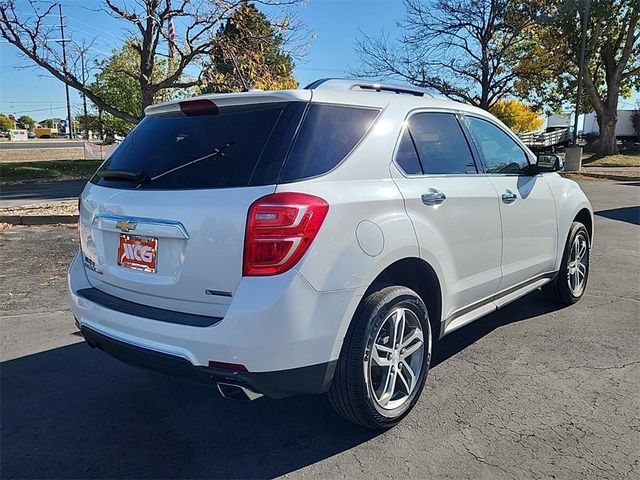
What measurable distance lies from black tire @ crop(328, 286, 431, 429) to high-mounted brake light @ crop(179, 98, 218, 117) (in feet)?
4.29

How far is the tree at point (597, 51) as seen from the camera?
22641 millimetres

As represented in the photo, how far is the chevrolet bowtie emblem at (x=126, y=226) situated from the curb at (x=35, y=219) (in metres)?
7.33

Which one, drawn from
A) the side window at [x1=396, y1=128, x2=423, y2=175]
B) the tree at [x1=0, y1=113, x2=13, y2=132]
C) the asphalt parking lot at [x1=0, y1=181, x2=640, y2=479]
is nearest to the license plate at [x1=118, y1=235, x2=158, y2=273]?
the asphalt parking lot at [x1=0, y1=181, x2=640, y2=479]

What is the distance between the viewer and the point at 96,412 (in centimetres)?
314

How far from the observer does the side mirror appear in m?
4.34

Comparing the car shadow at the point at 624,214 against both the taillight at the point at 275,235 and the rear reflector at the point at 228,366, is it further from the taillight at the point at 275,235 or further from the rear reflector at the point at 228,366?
the rear reflector at the point at 228,366

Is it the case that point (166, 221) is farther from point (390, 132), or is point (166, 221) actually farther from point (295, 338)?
point (390, 132)

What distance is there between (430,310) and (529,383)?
880 millimetres

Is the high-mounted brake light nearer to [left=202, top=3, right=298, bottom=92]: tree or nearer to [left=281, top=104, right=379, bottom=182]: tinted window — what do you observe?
[left=281, top=104, right=379, bottom=182]: tinted window

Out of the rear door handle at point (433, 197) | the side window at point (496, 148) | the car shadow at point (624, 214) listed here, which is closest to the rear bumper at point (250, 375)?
the rear door handle at point (433, 197)

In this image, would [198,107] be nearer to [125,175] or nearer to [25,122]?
[125,175]

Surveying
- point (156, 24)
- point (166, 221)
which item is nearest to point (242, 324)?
point (166, 221)

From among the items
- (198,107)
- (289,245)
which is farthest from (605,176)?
(289,245)

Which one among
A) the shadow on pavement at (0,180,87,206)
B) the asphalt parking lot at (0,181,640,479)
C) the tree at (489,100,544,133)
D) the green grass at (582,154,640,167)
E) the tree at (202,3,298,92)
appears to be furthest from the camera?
the tree at (489,100,544,133)
